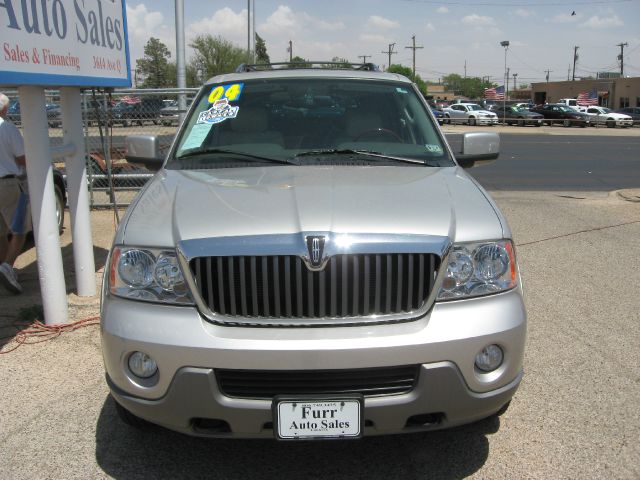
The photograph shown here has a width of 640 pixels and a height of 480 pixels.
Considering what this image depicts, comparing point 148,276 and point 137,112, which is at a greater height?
point 137,112

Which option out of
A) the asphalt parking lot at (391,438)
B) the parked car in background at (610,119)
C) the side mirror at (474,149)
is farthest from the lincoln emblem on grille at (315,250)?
the parked car in background at (610,119)

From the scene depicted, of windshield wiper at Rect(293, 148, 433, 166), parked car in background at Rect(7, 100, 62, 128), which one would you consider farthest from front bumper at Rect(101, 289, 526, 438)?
parked car in background at Rect(7, 100, 62, 128)

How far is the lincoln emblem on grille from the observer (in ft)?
8.32

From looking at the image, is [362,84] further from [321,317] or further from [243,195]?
[321,317]

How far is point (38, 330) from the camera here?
4715mm

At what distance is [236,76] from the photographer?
4543 mm

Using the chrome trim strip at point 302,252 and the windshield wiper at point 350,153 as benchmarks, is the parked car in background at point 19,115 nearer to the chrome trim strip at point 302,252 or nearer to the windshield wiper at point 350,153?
the windshield wiper at point 350,153

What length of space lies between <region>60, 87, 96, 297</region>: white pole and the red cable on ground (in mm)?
652

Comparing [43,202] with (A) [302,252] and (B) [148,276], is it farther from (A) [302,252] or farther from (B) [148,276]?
(A) [302,252]

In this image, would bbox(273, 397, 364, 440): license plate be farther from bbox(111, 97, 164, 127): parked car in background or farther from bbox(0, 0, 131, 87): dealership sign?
bbox(111, 97, 164, 127): parked car in background

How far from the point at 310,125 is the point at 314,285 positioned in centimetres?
180

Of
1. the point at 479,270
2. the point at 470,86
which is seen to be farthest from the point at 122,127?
the point at 470,86

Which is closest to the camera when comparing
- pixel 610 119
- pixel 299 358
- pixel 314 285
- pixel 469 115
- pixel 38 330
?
pixel 299 358

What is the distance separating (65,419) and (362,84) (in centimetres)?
282
